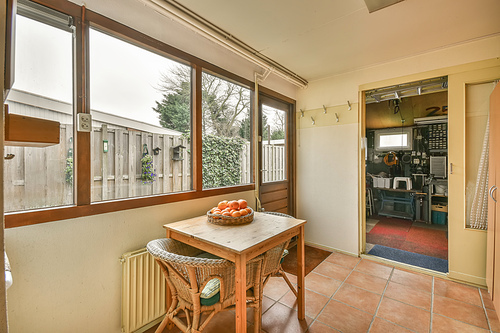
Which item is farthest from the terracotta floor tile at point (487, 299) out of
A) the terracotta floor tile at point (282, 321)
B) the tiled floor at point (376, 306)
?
the terracotta floor tile at point (282, 321)

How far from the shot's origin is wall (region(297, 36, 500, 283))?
8.96 feet

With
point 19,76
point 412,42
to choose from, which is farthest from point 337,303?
point 19,76

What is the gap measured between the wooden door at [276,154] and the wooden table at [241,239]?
1.14m

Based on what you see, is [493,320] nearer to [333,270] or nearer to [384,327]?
[384,327]

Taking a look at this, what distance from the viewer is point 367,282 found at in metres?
2.46

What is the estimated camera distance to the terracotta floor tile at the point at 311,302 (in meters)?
2.00

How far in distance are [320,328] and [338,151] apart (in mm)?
2221

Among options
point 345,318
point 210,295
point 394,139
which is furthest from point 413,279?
point 394,139

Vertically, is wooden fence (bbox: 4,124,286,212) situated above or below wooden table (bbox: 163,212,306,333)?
above

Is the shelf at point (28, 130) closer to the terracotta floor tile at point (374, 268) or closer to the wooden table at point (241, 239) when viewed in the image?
the wooden table at point (241, 239)

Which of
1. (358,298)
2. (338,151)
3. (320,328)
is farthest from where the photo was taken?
(338,151)

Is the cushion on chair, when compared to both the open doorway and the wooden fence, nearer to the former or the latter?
the wooden fence

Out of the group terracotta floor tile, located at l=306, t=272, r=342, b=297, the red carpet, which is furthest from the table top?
the red carpet

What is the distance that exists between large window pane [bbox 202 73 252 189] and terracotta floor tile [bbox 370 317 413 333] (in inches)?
72.4
